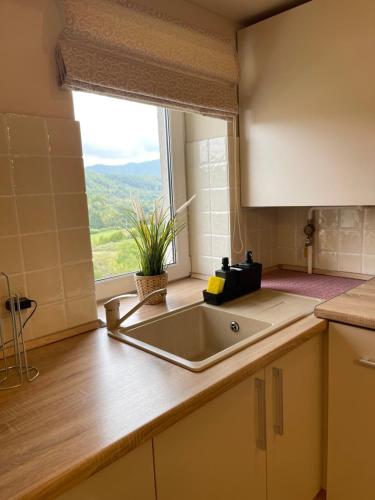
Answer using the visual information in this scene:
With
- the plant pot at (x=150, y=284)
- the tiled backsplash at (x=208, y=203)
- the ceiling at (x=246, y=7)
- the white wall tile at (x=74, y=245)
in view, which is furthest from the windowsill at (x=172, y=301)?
the ceiling at (x=246, y=7)

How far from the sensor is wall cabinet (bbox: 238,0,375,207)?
1311 millimetres

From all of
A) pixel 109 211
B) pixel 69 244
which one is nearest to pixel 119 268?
pixel 109 211

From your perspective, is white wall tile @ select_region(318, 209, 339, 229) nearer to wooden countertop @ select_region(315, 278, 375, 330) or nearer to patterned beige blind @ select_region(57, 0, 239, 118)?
wooden countertop @ select_region(315, 278, 375, 330)

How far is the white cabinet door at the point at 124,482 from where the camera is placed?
68cm

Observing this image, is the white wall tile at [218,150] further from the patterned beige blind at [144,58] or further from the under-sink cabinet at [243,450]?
the under-sink cabinet at [243,450]

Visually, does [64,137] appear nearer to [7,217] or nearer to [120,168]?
[7,217]

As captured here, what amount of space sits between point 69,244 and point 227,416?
2.29 feet

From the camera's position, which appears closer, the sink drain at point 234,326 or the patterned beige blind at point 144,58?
the patterned beige blind at point 144,58

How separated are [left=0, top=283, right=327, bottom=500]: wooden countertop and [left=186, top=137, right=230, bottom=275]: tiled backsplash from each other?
0.74m

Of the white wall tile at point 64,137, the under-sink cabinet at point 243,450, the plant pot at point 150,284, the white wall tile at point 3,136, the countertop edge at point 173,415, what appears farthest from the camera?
the plant pot at point 150,284

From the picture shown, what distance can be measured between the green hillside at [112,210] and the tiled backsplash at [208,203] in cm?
26

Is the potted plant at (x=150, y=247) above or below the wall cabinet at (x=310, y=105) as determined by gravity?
below

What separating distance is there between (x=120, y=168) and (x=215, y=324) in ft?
2.59

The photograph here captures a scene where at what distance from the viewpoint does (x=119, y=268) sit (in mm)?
1638
